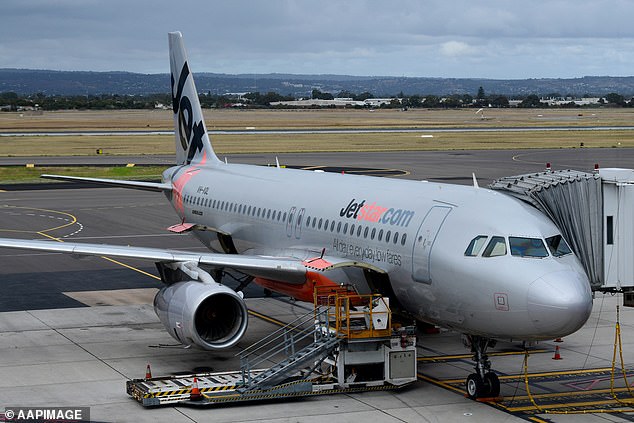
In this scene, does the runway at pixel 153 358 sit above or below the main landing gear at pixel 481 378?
below

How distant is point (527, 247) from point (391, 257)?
404 cm

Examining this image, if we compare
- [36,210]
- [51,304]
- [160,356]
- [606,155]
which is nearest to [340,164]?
[606,155]

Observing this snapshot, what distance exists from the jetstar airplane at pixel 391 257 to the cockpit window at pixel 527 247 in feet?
0.09

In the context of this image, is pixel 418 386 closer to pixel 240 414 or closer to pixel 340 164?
pixel 240 414

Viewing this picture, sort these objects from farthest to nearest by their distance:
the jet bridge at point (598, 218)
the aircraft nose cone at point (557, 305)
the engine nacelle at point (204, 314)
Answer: the engine nacelle at point (204, 314)
the jet bridge at point (598, 218)
the aircraft nose cone at point (557, 305)

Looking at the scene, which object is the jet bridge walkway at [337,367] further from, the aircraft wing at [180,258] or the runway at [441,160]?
the runway at [441,160]

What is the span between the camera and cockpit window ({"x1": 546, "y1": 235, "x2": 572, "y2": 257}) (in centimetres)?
2208

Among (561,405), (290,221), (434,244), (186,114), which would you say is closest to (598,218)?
(434,244)

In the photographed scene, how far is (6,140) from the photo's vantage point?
12756 cm

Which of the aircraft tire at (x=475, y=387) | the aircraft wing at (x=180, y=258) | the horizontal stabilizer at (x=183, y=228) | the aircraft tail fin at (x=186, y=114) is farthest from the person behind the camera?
the aircraft tail fin at (x=186, y=114)

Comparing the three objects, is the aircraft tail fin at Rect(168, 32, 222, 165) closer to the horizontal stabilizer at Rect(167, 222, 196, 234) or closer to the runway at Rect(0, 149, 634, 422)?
the horizontal stabilizer at Rect(167, 222, 196, 234)

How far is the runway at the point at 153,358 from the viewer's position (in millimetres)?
22516

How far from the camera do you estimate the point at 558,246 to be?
73.2ft

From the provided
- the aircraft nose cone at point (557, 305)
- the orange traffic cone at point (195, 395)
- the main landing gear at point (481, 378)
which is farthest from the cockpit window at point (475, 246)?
the orange traffic cone at point (195, 395)
